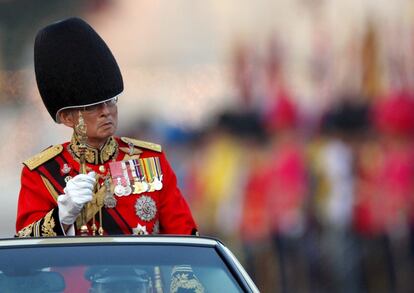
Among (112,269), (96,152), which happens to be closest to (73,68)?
(96,152)

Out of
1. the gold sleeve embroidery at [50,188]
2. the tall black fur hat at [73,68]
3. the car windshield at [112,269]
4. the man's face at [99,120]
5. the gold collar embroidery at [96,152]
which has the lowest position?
the car windshield at [112,269]

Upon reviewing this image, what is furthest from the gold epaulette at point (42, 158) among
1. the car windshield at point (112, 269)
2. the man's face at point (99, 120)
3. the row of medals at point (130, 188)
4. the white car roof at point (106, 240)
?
the car windshield at point (112, 269)

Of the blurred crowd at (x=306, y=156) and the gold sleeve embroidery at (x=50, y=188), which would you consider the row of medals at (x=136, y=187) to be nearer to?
the gold sleeve embroidery at (x=50, y=188)

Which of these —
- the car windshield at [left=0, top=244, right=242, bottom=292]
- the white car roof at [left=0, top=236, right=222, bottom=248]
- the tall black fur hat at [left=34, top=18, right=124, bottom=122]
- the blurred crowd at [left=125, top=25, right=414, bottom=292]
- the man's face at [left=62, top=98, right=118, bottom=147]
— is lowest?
the blurred crowd at [left=125, top=25, right=414, bottom=292]

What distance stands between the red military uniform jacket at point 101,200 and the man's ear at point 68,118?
66 millimetres

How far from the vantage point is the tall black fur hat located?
7.04 metres

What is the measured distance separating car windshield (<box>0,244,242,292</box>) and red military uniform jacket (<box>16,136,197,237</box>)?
2.76ft

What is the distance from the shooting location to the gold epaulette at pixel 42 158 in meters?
6.93

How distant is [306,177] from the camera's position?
11016mm

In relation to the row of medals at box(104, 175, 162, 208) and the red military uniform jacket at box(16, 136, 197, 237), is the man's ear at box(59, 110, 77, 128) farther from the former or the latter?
the row of medals at box(104, 175, 162, 208)

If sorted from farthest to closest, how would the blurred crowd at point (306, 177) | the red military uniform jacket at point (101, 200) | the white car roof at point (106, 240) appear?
the blurred crowd at point (306, 177) < the red military uniform jacket at point (101, 200) < the white car roof at point (106, 240)

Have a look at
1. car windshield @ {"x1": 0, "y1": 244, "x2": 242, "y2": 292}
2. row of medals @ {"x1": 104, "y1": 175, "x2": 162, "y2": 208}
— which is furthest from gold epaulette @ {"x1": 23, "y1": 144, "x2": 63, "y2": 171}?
car windshield @ {"x1": 0, "y1": 244, "x2": 242, "y2": 292}

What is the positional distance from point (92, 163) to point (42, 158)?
0.61 ft

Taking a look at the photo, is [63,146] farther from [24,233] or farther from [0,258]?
[0,258]
